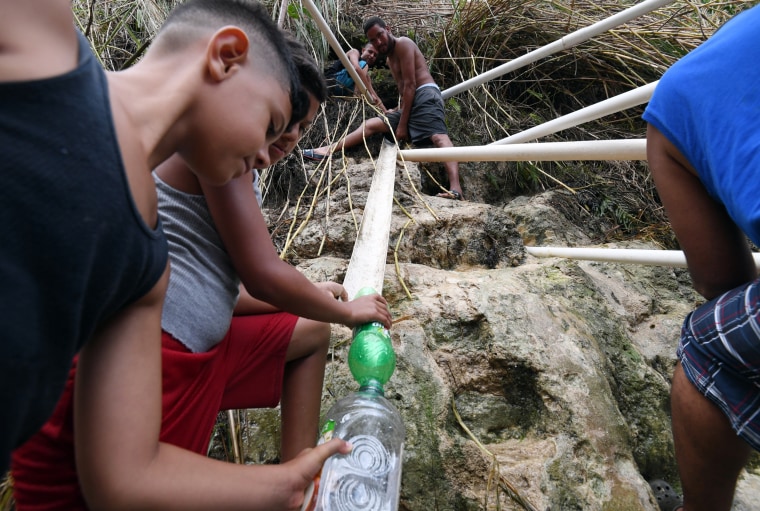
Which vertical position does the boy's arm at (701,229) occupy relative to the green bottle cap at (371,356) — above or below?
above

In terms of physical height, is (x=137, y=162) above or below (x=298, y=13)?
above

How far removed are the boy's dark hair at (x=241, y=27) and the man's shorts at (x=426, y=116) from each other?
112 inches

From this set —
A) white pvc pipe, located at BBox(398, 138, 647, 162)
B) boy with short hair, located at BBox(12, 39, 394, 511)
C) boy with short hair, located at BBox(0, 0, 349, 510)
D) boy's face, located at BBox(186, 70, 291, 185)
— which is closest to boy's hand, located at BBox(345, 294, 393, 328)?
boy with short hair, located at BBox(12, 39, 394, 511)

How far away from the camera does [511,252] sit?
2.24 metres

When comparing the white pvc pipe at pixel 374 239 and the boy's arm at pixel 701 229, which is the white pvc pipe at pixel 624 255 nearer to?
the boy's arm at pixel 701 229

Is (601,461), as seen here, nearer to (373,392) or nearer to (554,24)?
(373,392)

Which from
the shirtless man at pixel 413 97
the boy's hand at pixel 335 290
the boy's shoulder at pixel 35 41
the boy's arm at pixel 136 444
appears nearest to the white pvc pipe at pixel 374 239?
the boy's hand at pixel 335 290

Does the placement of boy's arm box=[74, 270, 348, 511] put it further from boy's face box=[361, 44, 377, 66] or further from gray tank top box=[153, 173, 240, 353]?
boy's face box=[361, 44, 377, 66]

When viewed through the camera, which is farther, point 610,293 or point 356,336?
point 610,293

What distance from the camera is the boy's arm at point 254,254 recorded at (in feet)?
3.38

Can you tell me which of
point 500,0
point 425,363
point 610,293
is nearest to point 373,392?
point 425,363

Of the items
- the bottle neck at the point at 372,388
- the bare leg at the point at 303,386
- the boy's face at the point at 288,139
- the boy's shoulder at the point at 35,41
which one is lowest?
the bare leg at the point at 303,386

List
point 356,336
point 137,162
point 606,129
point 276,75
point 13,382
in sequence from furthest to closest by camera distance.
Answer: point 606,129
point 356,336
point 276,75
point 137,162
point 13,382

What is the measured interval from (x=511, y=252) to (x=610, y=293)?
0.50 metres
